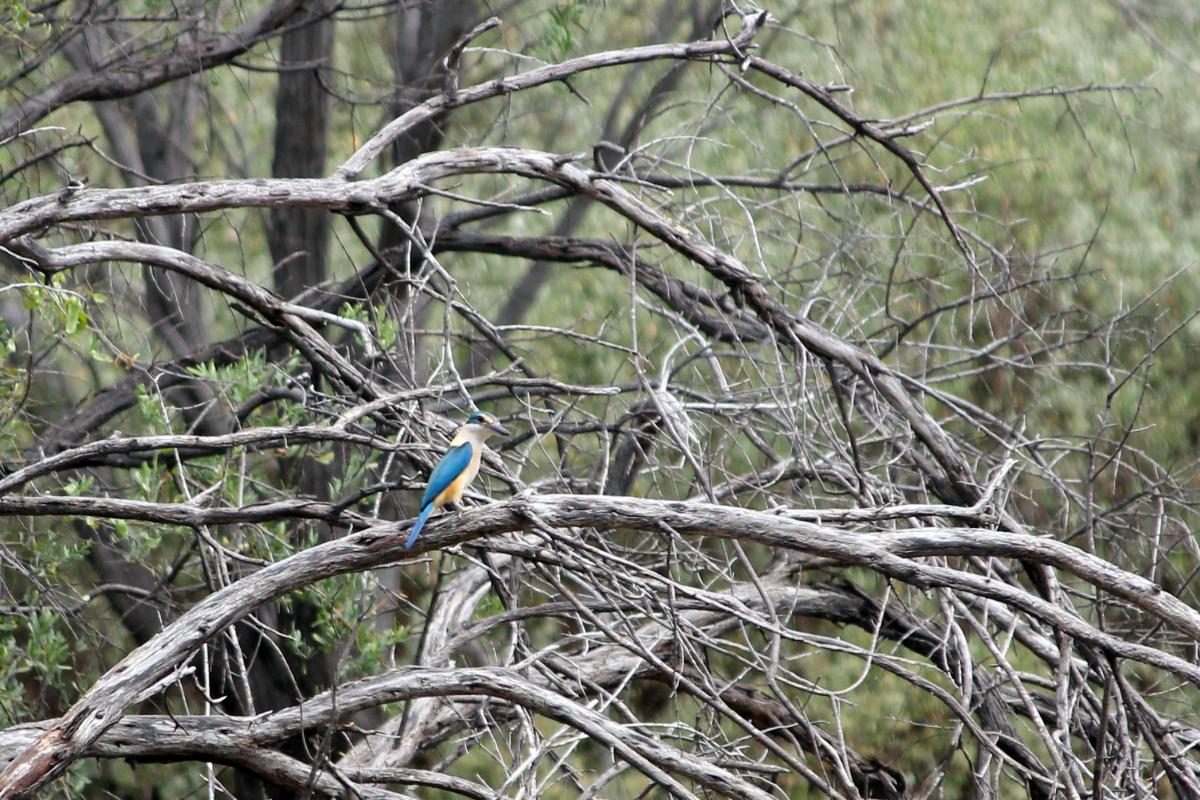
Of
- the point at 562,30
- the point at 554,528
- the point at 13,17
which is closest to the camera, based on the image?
the point at 554,528

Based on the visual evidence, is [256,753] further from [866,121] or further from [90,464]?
[866,121]

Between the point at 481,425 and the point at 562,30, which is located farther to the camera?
the point at 562,30

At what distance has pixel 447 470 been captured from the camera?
382 cm

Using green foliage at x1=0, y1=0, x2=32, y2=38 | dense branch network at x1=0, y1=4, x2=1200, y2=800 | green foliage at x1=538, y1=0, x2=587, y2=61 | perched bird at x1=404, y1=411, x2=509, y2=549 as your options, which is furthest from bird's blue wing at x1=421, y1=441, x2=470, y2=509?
green foliage at x1=0, y1=0, x2=32, y2=38

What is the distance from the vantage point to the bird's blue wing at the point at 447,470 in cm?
370

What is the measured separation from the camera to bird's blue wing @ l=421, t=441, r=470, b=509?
370 cm

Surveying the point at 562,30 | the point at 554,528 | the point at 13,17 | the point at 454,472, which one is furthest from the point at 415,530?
the point at 13,17

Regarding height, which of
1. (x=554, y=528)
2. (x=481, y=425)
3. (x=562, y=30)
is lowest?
(x=481, y=425)

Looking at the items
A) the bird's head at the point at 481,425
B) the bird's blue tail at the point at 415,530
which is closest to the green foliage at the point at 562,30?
the bird's head at the point at 481,425

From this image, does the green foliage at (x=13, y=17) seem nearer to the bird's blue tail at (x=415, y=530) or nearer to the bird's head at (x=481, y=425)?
the bird's head at (x=481, y=425)

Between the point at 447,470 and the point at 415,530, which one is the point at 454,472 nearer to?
the point at 447,470

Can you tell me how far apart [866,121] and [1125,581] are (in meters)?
2.05

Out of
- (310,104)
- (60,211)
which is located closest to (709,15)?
(310,104)

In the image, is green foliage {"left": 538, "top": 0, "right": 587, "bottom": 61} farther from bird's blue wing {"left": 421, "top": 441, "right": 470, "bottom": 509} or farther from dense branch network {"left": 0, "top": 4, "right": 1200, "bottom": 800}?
bird's blue wing {"left": 421, "top": 441, "right": 470, "bottom": 509}
